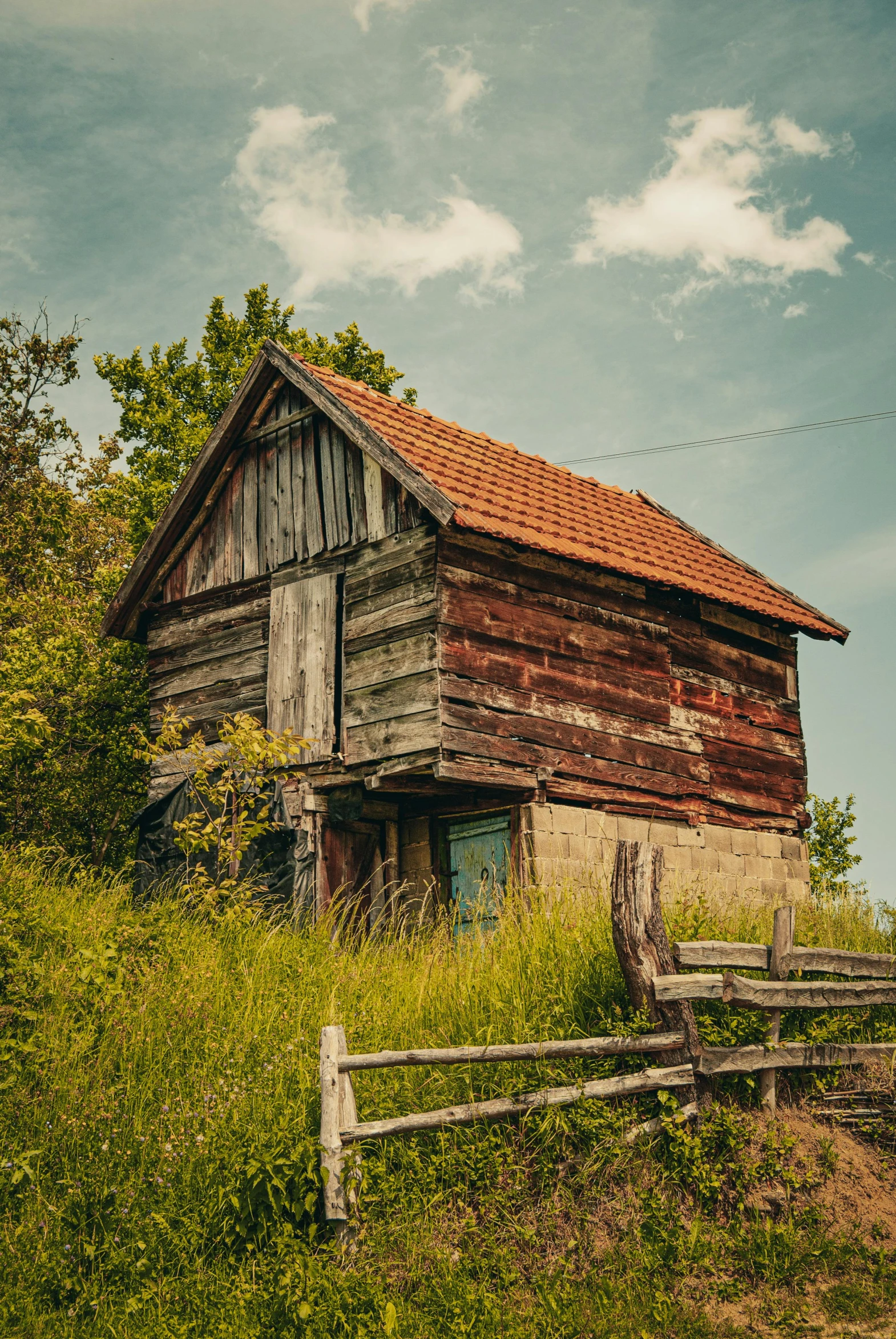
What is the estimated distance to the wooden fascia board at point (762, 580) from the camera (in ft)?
53.6

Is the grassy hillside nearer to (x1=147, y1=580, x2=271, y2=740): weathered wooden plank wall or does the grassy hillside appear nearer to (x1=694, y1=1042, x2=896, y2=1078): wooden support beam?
(x1=694, y1=1042, x2=896, y2=1078): wooden support beam

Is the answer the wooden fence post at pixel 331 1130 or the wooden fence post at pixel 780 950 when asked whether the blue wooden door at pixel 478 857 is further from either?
the wooden fence post at pixel 331 1130

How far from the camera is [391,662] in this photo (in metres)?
12.3

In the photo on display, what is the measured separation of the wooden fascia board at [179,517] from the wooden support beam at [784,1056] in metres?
9.96

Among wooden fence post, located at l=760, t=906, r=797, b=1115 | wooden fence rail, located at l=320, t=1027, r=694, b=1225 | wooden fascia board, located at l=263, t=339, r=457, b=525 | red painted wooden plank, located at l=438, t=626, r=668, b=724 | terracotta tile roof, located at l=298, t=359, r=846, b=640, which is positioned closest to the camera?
wooden fence rail, located at l=320, t=1027, r=694, b=1225

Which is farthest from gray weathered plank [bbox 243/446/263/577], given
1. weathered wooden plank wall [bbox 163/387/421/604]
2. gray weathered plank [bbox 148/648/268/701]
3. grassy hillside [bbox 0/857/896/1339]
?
grassy hillside [bbox 0/857/896/1339]

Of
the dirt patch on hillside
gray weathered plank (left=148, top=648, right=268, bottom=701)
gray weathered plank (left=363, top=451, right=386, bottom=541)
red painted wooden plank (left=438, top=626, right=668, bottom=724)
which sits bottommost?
the dirt patch on hillside

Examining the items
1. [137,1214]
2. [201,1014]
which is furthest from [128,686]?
[137,1214]

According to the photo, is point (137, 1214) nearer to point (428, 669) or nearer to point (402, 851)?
point (428, 669)

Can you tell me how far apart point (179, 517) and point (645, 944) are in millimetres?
9887

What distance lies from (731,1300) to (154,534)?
452 inches

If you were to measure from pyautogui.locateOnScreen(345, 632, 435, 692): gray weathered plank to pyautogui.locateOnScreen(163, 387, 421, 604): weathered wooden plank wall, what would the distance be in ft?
4.25

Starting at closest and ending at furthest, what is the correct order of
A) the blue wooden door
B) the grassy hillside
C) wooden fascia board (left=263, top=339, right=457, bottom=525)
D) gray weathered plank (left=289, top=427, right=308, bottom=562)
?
the grassy hillside
wooden fascia board (left=263, top=339, right=457, bottom=525)
the blue wooden door
gray weathered plank (left=289, top=427, right=308, bottom=562)

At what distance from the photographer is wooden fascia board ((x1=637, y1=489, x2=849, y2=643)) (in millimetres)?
16344
